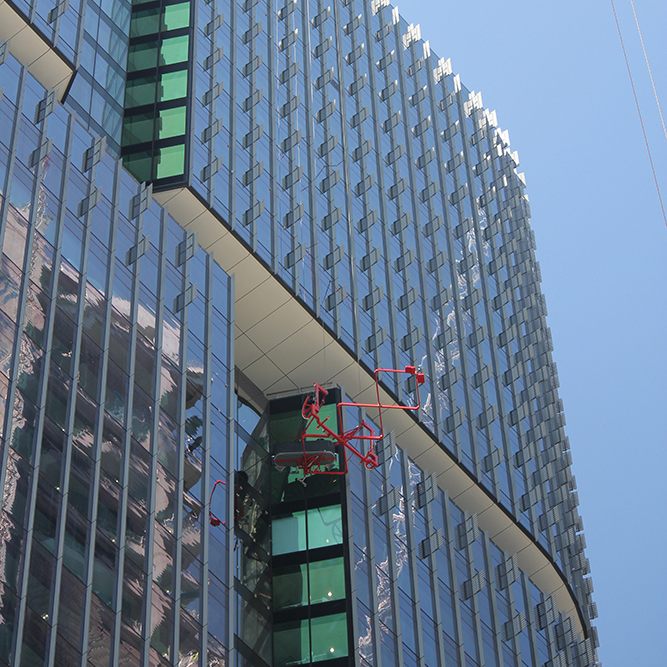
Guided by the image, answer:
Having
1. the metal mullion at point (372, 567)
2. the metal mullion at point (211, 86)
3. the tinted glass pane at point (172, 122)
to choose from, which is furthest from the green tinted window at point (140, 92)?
the metal mullion at point (372, 567)

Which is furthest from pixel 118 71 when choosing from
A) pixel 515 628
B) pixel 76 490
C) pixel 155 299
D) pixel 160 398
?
pixel 515 628

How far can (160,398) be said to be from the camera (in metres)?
40.7

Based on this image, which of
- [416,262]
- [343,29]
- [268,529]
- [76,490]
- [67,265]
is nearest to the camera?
[76,490]

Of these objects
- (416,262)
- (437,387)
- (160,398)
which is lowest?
(160,398)

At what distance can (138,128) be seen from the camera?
53.1 meters

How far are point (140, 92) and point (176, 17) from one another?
452 centimetres

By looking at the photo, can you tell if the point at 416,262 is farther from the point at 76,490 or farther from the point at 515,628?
the point at 76,490

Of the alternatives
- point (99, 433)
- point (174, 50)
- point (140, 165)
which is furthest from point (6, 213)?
point (174, 50)

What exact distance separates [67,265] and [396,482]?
21121mm

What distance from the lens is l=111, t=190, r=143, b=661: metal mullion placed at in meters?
34.5

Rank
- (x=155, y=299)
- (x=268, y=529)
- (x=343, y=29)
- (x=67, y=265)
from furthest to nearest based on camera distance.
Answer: (x=343, y=29)
(x=268, y=529)
(x=155, y=299)
(x=67, y=265)

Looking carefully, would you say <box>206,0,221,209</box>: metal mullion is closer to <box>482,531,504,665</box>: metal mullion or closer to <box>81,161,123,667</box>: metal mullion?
<box>81,161,123,667</box>: metal mullion

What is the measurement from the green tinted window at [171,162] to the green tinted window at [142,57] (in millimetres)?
5972

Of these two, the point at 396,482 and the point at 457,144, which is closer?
the point at 396,482
